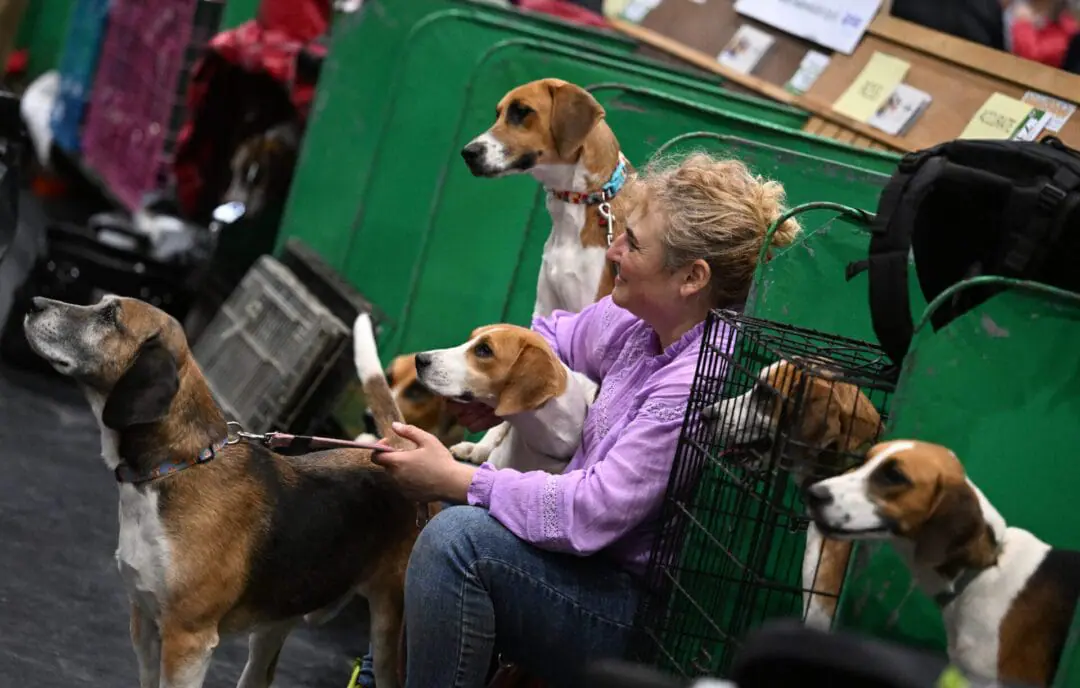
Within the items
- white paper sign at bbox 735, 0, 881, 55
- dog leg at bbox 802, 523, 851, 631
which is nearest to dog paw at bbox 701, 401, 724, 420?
dog leg at bbox 802, 523, 851, 631

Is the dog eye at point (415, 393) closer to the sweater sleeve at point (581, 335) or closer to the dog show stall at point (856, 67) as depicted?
the sweater sleeve at point (581, 335)

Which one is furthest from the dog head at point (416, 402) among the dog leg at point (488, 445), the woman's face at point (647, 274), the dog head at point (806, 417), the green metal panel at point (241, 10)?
the green metal panel at point (241, 10)

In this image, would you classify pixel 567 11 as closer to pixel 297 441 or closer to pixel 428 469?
pixel 297 441

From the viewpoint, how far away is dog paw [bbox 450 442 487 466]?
4027 mm

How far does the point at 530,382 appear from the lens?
3.45 m

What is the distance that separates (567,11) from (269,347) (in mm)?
2376

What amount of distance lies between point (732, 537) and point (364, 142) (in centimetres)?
371

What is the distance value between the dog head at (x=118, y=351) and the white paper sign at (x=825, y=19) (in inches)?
166

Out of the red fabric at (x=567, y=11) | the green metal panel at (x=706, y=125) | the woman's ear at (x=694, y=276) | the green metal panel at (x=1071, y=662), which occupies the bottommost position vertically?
the green metal panel at (x=1071, y=662)

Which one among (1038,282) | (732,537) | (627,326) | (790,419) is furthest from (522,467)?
(1038,282)

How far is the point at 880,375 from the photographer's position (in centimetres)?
258

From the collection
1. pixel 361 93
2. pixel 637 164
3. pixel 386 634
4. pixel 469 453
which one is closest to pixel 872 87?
pixel 637 164

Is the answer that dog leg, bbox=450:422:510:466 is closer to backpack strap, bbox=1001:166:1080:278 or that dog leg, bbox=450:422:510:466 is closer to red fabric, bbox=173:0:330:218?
backpack strap, bbox=1001:166:1080:278

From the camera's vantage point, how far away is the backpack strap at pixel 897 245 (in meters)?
2.41
